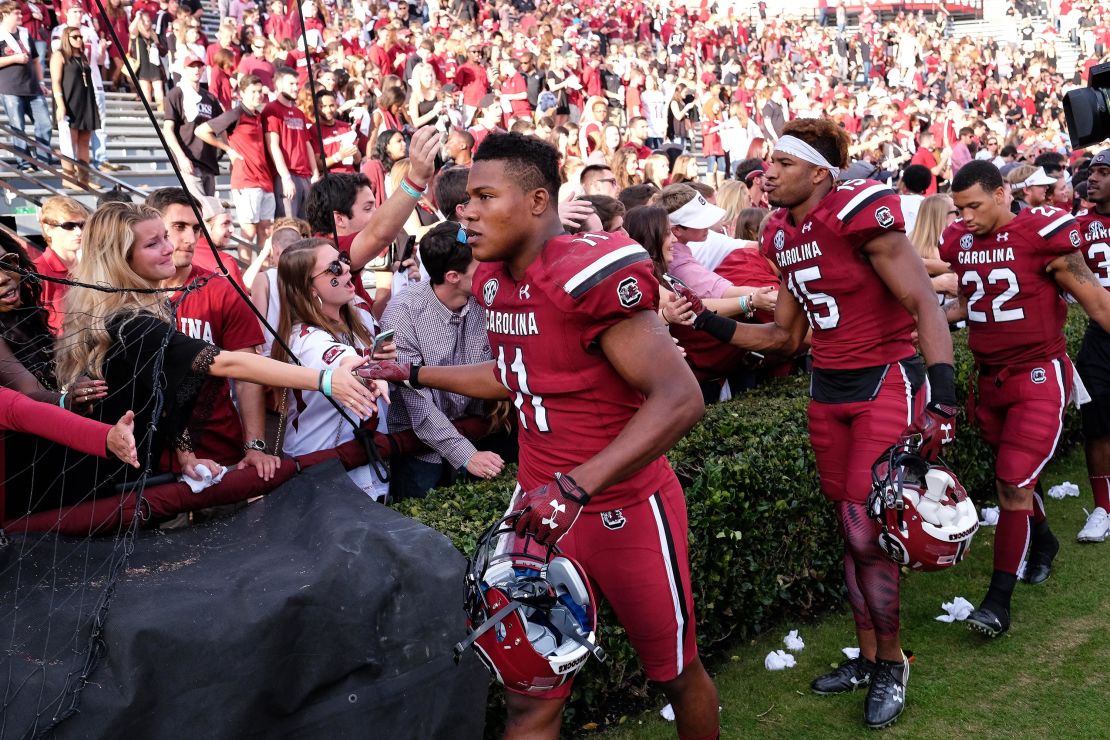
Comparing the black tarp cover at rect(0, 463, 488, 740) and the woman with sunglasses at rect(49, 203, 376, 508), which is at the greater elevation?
the woman with sunglasses at rect(49, 203, 376, 508)

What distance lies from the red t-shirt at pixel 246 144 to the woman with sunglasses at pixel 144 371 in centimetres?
578

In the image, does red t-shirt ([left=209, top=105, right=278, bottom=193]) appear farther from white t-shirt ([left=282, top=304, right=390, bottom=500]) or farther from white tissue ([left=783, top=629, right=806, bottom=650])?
white tissue ([left=783, top=629, right=806, bottom=650])

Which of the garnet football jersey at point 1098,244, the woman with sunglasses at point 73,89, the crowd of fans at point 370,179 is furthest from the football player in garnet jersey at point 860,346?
the woman with sunglasses at point 73,89

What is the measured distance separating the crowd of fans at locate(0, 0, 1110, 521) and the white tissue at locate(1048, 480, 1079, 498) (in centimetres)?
171

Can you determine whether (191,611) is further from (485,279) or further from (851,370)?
(851,370)

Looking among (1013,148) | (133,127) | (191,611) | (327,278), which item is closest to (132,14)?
(133,127)

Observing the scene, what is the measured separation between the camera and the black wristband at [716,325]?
457 cm

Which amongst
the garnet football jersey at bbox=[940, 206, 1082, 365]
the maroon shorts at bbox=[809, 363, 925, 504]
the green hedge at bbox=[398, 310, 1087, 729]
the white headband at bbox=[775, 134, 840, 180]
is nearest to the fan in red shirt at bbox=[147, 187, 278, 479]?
the green hedge at bbox=[398, 310, 1087, 729]

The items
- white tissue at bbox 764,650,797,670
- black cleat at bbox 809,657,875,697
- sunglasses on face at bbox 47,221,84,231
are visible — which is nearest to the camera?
black cleat at bbox 809,657,875,697

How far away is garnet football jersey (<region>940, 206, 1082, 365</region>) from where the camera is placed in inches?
209

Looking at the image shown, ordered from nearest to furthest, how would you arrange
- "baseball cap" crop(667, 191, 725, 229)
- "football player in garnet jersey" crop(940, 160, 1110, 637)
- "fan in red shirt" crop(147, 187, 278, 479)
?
1. "fan in red shirt" crop(147, 187, 278, 479)
2. "football player in garnet jersey" crop(940, 160, 1110, 637)
3. "baseball cap" crop(667, 191, 725, 229)

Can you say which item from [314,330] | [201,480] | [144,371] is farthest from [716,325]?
[144,371]

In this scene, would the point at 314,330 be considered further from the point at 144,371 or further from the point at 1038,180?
the point at 1038,180

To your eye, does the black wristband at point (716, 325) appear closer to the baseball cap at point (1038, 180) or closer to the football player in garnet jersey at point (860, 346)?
the football player in garnet jersey at point (860, 346)
